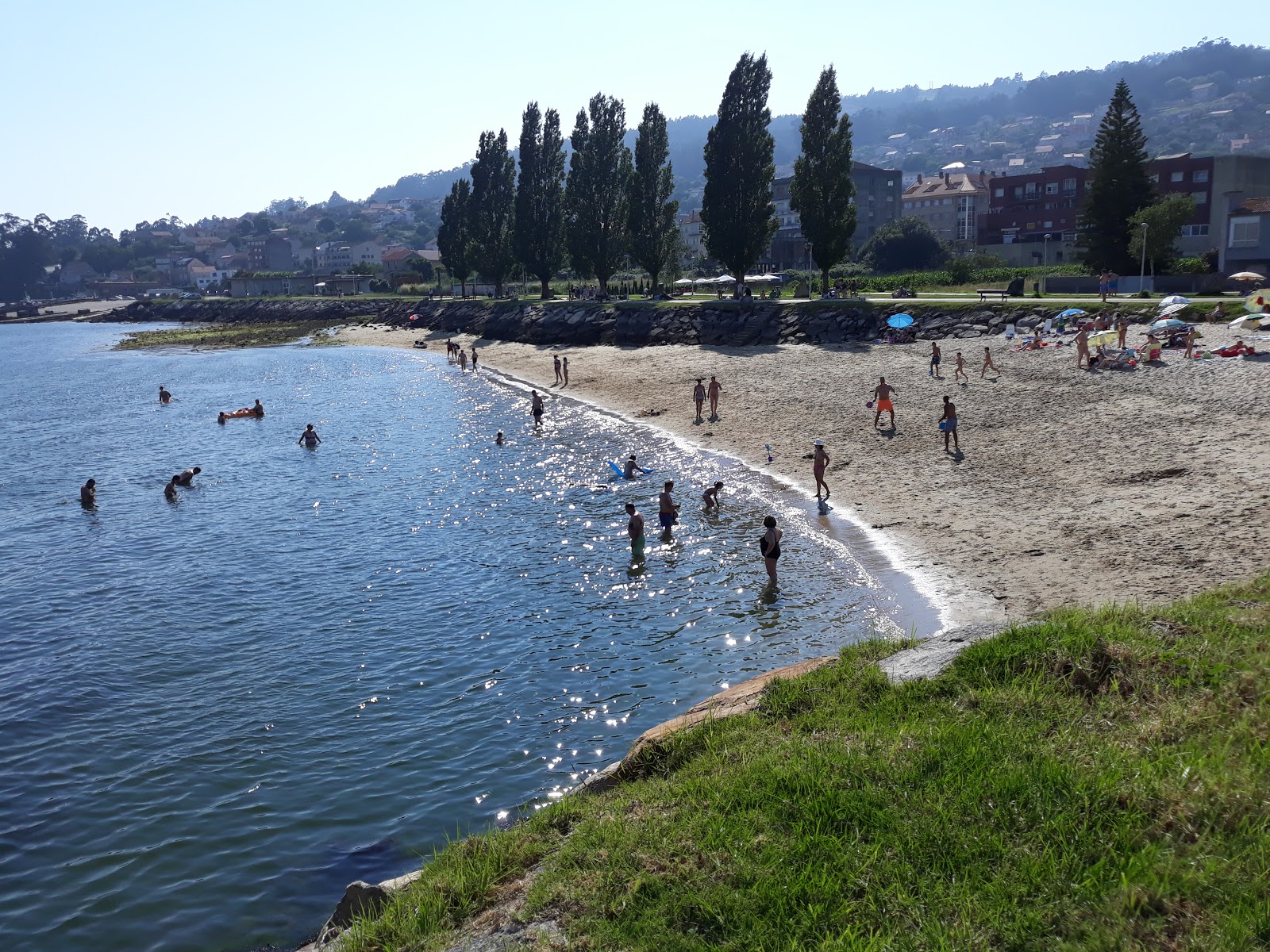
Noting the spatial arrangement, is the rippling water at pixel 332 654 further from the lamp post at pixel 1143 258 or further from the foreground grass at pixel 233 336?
the foreground grass at pixel 233 336

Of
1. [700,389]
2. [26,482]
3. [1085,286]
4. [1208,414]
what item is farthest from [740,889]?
[1085,286]

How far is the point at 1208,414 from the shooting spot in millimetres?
23266

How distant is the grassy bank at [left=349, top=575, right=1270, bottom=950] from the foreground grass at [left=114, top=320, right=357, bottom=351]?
90452mm

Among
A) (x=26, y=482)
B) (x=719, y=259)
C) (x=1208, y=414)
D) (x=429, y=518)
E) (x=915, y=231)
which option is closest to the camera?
(x=1208, y=414)

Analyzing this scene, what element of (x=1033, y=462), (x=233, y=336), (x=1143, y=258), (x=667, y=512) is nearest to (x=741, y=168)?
(x=1143, y=258)

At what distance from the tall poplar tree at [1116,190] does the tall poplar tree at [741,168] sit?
19.5 m

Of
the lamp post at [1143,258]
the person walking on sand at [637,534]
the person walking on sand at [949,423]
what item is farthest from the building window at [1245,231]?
the person walking on sand at [637,534]

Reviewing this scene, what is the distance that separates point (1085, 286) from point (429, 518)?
4153 centimetres

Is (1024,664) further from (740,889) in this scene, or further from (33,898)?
(33,898)

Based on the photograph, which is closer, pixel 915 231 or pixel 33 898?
pixel 33 898

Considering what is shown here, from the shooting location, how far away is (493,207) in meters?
92.7

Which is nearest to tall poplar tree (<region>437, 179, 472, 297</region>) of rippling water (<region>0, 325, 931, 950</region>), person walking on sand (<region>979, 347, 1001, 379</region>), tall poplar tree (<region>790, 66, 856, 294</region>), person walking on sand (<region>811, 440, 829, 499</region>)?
tall poplar tree (<region>790, 66, 856, 294</region>)

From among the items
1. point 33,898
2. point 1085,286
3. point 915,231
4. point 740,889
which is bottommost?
point 33,898

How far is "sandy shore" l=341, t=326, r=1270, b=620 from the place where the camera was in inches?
599
